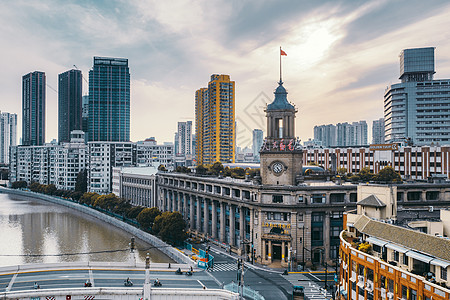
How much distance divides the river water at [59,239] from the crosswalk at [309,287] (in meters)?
26.3

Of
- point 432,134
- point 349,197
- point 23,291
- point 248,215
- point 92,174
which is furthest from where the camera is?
point 92,174

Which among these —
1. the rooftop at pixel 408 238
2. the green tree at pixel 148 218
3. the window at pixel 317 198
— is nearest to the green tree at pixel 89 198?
the green tree at pixel 148 218

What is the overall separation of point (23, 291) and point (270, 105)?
5329 centimetres

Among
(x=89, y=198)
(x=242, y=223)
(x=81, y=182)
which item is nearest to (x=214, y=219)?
(x=242, y=223)

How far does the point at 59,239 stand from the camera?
321 ft

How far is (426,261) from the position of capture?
3294 centimetres

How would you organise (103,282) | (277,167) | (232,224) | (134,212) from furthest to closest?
1. (134,212)
2. (232,224)
3. (277,167)
4. (103,282)

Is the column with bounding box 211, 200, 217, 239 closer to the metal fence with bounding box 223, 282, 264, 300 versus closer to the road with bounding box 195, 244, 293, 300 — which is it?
the road with bounding box 195, 244, 293, 300

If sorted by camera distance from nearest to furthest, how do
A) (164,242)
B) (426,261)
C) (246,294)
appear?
(426,261) → (246,294) → (164,242)

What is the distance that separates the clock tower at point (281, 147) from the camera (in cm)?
7488

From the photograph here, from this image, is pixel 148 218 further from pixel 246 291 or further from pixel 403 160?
pixel 403 160

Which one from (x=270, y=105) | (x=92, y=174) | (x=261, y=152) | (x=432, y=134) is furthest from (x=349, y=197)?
(x=92, y=174)

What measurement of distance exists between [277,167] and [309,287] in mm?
24754

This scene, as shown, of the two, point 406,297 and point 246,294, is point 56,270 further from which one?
point 406,297
